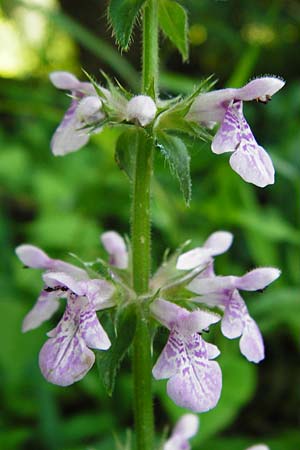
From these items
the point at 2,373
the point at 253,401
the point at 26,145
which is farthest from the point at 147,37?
the point at 26,145

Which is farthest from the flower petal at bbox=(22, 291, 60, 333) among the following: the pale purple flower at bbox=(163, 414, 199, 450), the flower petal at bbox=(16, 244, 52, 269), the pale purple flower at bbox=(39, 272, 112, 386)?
the pale purple flower at bbox=(163, 414, 199, 450)

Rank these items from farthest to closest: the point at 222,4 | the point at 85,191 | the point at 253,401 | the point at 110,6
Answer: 1. the point at 222,4
2. the point at 253,401
3. the point at 85,191
4. the point at 110,6

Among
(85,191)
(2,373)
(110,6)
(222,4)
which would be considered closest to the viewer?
(110,6)

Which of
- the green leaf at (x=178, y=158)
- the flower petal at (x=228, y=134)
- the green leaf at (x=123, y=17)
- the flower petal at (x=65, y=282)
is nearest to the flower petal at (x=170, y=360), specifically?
the flower petal at (x=65, y=282)

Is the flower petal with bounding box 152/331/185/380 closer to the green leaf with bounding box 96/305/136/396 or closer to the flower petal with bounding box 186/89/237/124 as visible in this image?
the green leaf with bounding box 96/305/136/396

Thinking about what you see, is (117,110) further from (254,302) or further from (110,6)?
(254,302)

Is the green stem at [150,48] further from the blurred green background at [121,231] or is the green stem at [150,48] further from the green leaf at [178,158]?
the blurred green background at [121,231]

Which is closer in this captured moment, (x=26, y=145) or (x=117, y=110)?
(x=117, y=110)

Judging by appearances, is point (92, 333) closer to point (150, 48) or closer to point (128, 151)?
point (128, 151)
